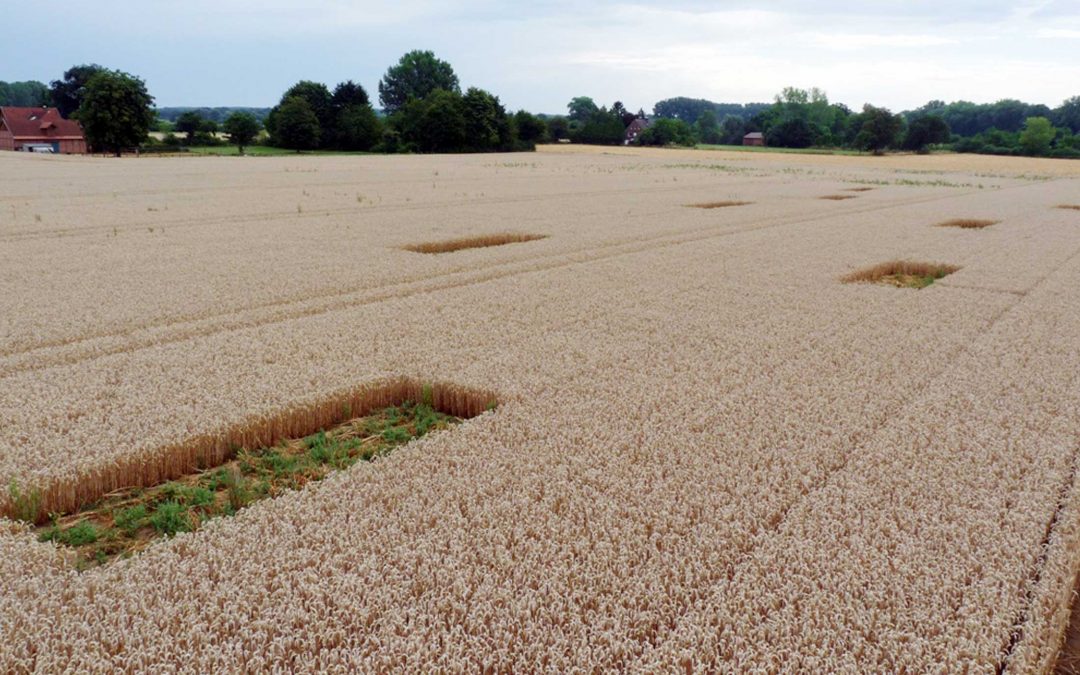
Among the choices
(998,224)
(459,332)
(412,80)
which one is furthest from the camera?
(412,80)

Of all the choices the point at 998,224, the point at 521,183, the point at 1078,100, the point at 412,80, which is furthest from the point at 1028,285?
the point at 1078,100

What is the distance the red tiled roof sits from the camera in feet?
321

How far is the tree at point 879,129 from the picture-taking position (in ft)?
293

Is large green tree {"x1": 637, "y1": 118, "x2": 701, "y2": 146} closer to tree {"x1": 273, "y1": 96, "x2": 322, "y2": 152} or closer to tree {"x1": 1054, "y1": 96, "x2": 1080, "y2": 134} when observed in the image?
tree {"x1": 273, "y1": 96, "x2": 322, "y2": 152}

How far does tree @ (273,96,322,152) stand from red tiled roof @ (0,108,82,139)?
3279 cm

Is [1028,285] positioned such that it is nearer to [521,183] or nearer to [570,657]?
[570,657]

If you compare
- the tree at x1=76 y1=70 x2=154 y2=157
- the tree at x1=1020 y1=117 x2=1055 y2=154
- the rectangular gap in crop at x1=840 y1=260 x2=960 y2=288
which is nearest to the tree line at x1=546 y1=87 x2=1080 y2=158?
the tree at x1=1020 y1=117 x2=1055 y2=154

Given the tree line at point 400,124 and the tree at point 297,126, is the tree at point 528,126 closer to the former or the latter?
the tree line at point 400,124

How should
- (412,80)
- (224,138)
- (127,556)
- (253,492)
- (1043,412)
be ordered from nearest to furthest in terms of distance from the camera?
(127,556)
(253,492)
(1043,412)
(224,138)
(412,80)

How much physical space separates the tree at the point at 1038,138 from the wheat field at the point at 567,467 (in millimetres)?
100309

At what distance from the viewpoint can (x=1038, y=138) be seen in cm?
9569

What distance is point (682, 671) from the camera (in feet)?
9.58

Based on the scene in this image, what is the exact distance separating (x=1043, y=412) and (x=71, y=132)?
116760mm

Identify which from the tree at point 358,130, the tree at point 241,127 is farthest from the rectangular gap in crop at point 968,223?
the tree at point 358,130
